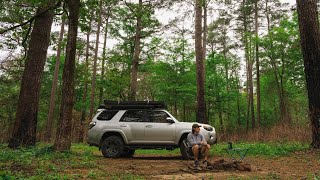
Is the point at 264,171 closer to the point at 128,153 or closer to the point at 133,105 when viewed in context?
the point at 133,105

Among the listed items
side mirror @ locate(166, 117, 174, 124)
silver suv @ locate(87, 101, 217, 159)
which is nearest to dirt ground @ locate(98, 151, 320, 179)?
silver suv @ locate(87, 101, 217, 159)

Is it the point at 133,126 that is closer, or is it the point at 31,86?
the point at 133,126

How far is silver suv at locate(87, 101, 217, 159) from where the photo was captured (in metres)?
11.1

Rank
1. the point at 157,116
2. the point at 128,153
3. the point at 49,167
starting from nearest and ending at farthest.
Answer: the point at 49,167 < the point at 157,116 < the point at 128,153

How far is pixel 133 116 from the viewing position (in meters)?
11.7

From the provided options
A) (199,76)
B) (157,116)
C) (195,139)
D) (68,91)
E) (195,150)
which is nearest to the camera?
(195,150)

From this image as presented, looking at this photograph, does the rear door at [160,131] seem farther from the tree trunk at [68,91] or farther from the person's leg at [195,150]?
the tree trunk at [68,91]

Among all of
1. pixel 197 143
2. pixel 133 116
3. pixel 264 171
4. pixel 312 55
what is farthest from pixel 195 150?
pixel 312 55

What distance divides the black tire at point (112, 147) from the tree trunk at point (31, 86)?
3481 mm

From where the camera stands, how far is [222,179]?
6359 mm

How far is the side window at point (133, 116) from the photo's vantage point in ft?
37.9

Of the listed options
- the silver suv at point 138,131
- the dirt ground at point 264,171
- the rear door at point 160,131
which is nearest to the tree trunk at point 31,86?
the silver suv at point 138,131

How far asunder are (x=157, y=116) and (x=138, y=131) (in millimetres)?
970

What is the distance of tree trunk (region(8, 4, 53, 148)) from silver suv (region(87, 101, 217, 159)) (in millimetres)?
2987
